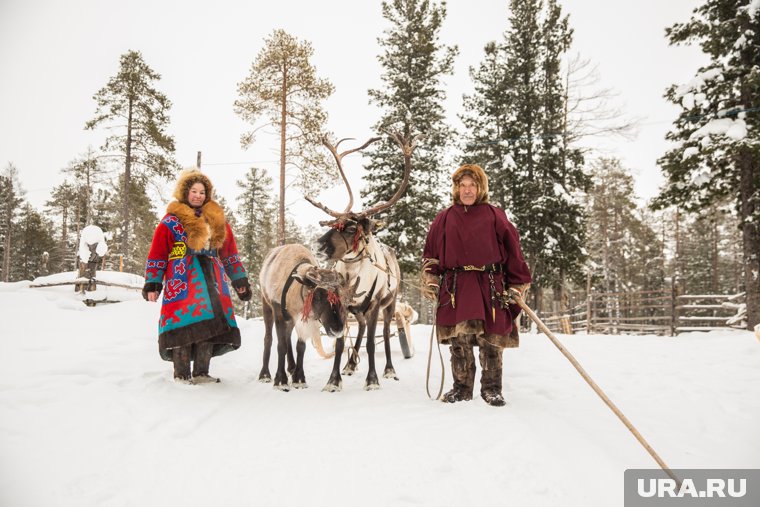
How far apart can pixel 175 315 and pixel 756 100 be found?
43.1 ft

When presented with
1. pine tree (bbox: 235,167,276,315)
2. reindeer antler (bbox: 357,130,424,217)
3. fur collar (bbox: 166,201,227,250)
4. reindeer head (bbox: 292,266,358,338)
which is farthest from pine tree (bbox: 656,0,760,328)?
pine tree (bbox: 235,167,276,315)

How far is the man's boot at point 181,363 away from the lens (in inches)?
156

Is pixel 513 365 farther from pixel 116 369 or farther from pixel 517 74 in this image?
pixel 517 74

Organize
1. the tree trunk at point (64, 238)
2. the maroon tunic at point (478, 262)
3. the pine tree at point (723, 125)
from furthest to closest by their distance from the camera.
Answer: the tree trunk at point (64, 238) → the pine tree at point (723, 125) → the maroon tunic at point (478, 262)

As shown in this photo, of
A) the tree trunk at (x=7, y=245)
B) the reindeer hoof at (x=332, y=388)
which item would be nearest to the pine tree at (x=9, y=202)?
the tree trunk at (x=7, y=245)

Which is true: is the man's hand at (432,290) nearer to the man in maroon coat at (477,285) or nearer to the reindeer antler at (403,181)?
the man in maroon coat at (477,285)

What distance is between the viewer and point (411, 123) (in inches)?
688

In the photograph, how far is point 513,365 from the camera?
552 centimetres

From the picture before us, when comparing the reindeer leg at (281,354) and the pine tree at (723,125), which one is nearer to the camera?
the reindeer leg at (281,354)

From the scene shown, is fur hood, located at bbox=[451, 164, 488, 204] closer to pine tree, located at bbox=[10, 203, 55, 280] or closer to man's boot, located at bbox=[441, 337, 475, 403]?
man's boot, located at bbox=[441, 337, 475, 403]

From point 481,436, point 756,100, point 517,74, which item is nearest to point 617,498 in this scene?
point 481,436

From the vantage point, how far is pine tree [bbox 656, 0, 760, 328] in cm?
997

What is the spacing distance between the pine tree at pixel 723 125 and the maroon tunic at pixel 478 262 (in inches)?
361

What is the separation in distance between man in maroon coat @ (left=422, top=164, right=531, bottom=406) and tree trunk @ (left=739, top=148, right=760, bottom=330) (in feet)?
32.8
